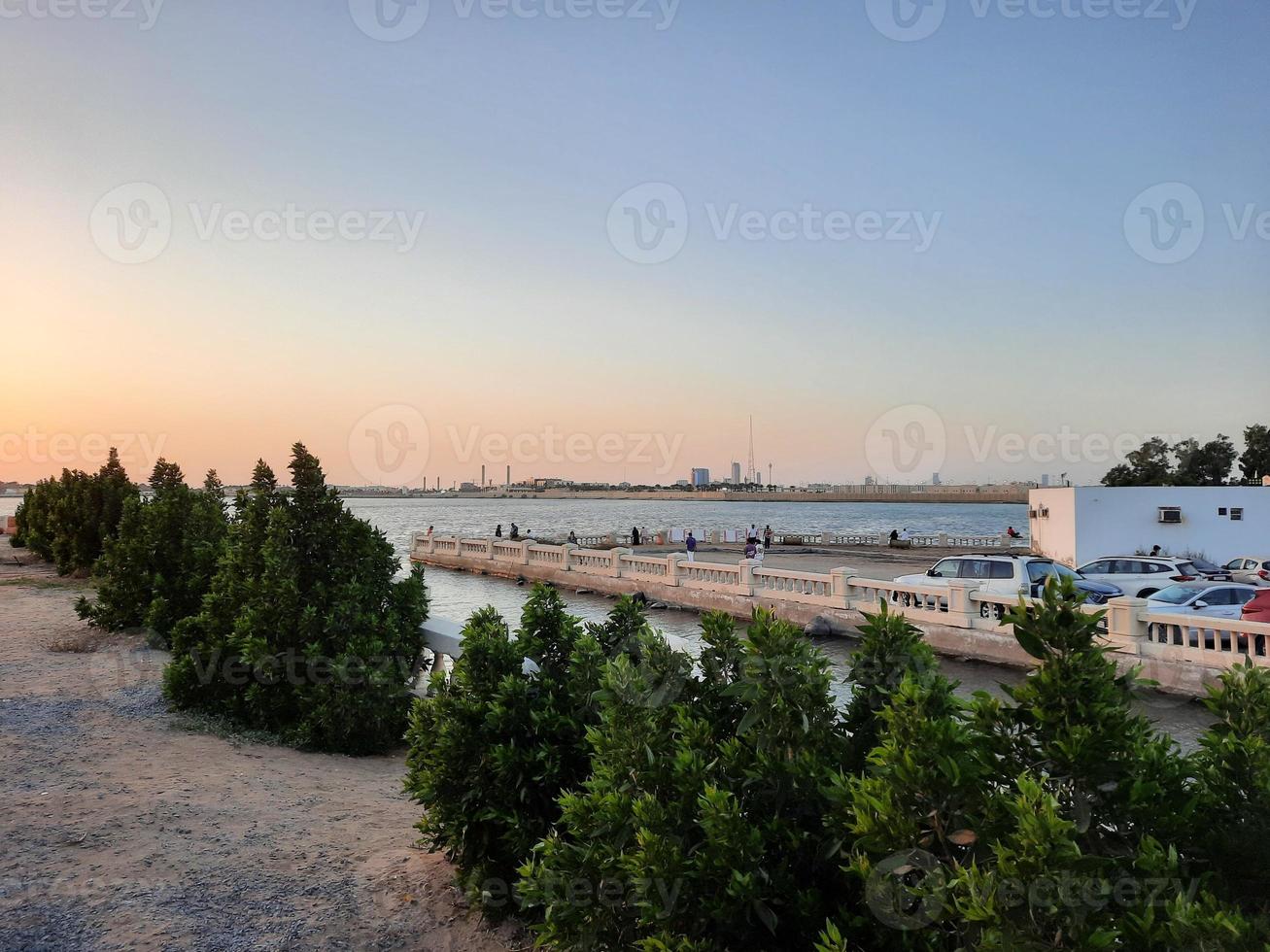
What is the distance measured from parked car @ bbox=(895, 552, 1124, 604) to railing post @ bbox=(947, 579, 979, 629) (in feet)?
2.08

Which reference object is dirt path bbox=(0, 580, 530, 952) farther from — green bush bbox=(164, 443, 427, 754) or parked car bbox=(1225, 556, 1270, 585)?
parked car bbox=(1225, 556, 1270, 585)

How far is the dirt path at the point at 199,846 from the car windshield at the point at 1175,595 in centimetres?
1767

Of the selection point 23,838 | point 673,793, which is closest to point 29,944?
point 23,838

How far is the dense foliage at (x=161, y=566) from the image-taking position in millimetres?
12430

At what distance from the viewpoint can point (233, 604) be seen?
30.7ft

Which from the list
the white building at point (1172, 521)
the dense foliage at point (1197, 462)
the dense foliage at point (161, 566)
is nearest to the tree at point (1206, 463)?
the dense foliage at point (1197, 462)

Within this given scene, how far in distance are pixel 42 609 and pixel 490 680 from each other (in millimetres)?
15857

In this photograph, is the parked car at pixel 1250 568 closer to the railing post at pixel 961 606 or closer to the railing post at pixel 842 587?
the railing post at pixel 961 606

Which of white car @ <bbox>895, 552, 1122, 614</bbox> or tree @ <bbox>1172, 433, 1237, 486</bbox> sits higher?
tree @ <bbox>1172, 433, 1237, 486</bbox>

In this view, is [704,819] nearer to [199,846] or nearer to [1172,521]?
[199,846]

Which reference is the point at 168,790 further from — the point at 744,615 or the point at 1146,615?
the point at 744,615

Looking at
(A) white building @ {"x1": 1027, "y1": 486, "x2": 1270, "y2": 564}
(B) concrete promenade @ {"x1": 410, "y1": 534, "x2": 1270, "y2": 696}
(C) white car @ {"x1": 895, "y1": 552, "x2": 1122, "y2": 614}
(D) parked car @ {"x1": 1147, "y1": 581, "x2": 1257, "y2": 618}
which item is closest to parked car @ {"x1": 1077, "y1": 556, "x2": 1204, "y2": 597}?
(C) white car @ {"x1": 895, "y1": 552, "x2": 1122, "y2": 614}

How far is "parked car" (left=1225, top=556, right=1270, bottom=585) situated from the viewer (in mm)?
24602

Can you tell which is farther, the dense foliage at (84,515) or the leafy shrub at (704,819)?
the dense foliage at (84,515)
